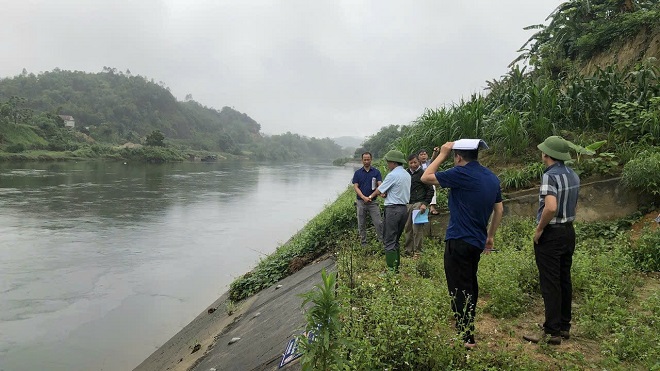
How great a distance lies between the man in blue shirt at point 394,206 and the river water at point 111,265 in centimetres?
479

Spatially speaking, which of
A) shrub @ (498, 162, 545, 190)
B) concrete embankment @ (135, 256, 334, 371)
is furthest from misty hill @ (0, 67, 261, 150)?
shrub @ (498, 162, 545, 190)

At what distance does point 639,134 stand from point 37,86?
419 ft

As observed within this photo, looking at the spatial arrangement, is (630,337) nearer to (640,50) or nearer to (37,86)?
(640,50)

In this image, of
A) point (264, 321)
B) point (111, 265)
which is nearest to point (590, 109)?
point (264, 321)

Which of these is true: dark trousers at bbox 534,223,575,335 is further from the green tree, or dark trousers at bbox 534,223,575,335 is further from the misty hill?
the misty hill

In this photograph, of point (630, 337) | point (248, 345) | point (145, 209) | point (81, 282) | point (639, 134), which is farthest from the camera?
point (145, 209)

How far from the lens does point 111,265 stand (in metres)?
11.8

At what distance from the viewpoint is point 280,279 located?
8367 millimetres

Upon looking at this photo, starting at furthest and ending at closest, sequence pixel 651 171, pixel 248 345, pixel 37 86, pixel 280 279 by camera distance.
Answer: pixel 37 86 < pixel 280 279 < pixel 651 171 < pixel 248 345

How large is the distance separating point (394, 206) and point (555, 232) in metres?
2.21

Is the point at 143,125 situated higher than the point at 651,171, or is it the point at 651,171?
the point at 143,125

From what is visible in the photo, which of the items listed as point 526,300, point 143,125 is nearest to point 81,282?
point 526,300

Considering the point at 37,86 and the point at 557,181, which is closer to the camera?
the point at 557,181

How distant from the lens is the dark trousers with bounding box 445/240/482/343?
10.5ft
